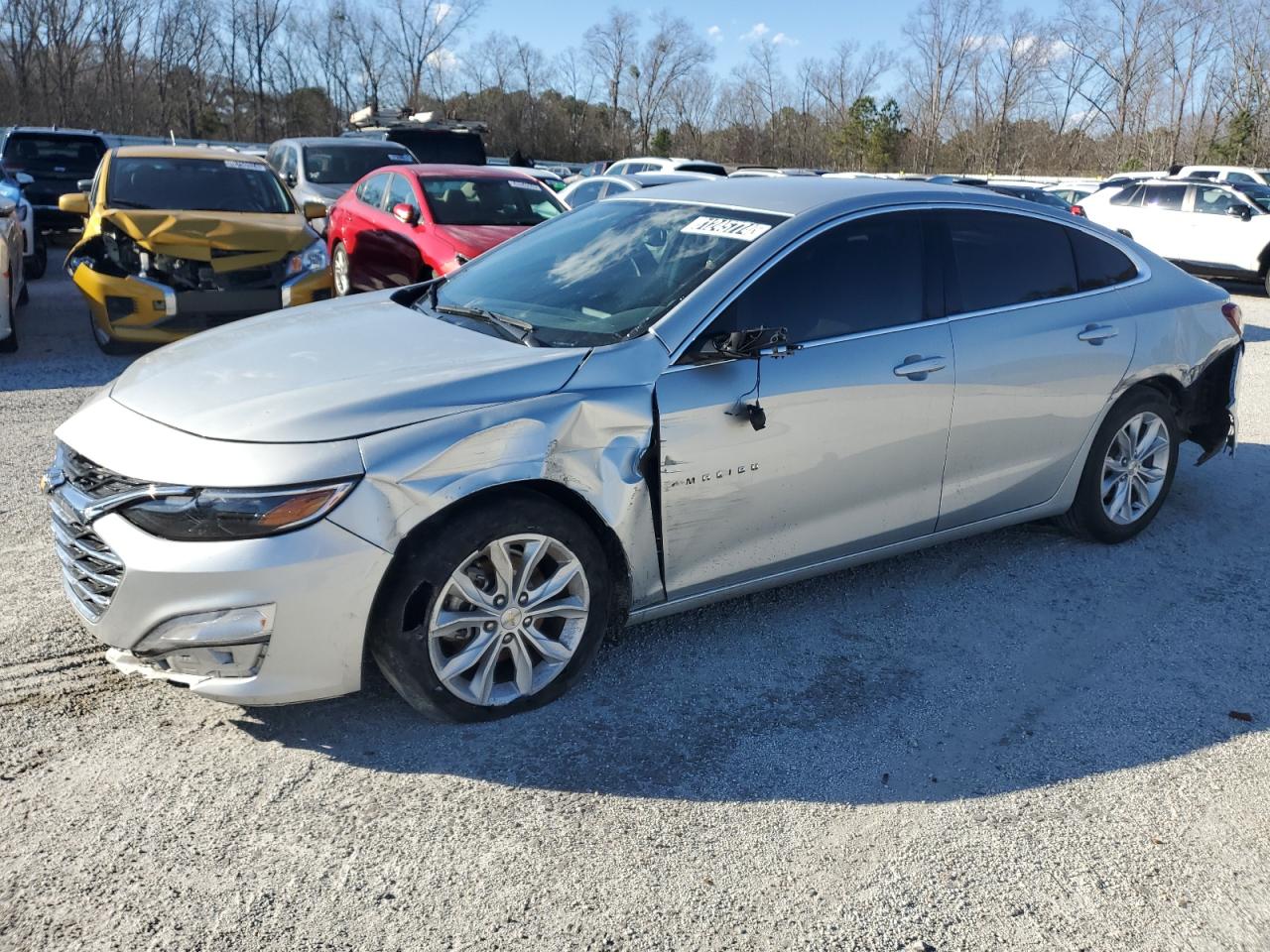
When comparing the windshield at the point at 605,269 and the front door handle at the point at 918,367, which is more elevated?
the windshield at the point at 605,269

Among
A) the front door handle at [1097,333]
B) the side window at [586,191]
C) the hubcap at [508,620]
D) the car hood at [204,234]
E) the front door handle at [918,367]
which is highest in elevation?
→ the side window at [586,191]

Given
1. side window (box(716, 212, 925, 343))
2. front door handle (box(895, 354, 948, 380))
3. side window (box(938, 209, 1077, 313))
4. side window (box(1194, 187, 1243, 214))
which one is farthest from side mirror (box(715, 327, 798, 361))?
side window (box(1194, 187, 1243, 214))

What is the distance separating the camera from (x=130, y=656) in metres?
3.06

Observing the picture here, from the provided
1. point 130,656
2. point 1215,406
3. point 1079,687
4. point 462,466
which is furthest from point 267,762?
point 1215,406

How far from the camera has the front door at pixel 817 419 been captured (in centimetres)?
358

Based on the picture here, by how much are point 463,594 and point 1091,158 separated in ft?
159

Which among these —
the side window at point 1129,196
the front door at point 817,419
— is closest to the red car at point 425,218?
the front door at point 817,419

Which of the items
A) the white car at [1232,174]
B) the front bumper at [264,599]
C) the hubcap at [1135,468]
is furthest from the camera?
the white car at [1232,174]

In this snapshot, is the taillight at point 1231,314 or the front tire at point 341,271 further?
the front tire at point 341,271

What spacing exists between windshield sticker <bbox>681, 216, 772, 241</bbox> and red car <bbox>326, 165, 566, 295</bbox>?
5.01 m

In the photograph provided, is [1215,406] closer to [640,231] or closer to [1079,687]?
[1079,687]

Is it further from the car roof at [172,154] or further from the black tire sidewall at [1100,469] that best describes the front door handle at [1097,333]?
the car roof at [172,154]

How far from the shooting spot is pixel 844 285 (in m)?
4.02

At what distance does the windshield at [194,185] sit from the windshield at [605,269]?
5.65m
